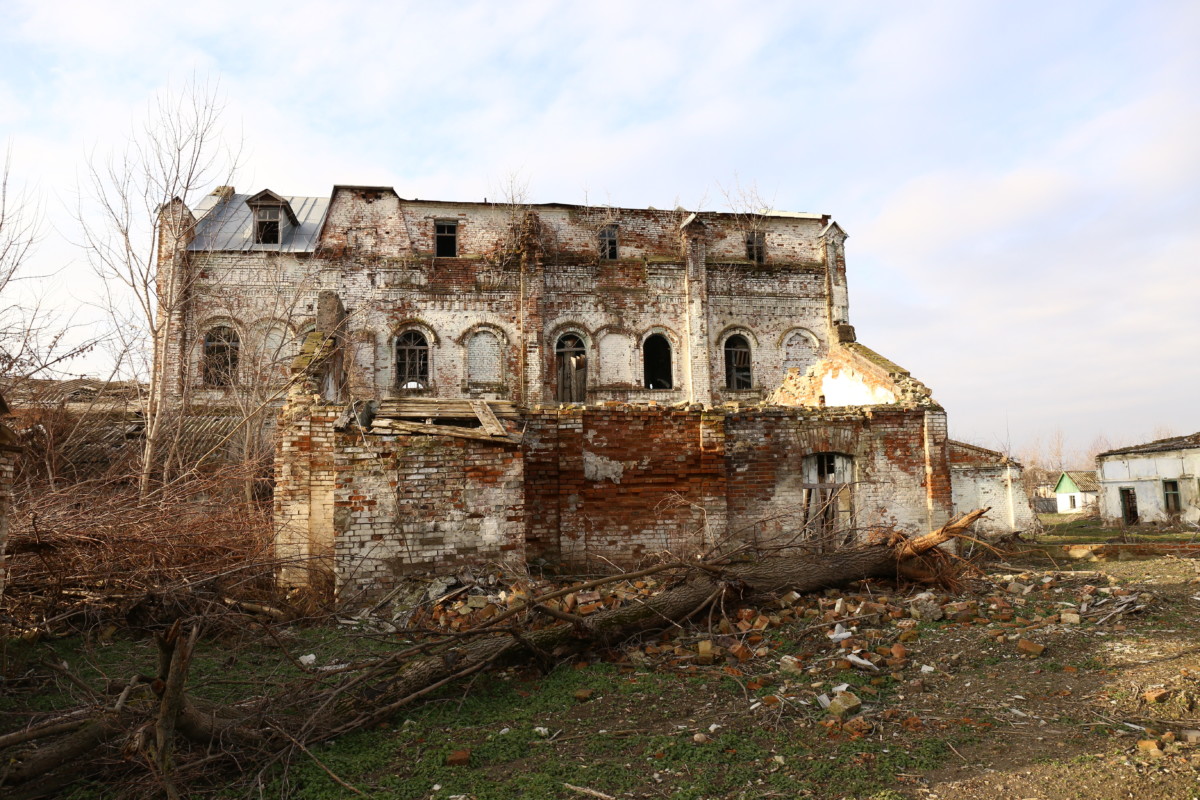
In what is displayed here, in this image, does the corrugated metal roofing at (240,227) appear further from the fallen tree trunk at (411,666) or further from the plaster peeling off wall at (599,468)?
the fallen tree trunk at (411,666)

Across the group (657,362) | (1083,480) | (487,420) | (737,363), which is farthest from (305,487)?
(1083,480)

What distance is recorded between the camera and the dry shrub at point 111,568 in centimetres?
688

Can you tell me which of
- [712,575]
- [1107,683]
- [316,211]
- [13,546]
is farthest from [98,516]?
[316,211]

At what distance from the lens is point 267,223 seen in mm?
20297

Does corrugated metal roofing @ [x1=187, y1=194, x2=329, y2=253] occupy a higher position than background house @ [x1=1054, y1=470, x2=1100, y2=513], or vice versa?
corrugated metal roofing @ [x1=187, y1=194, x2=329, y2=253]

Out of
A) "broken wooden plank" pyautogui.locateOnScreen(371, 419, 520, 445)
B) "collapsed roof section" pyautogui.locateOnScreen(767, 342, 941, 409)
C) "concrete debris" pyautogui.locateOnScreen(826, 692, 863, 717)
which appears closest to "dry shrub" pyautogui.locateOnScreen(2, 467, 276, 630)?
"broken wooden plank" pyautogui.locateOnScreen(371, 419, 520, 445)

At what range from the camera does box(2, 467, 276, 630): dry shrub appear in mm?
6879

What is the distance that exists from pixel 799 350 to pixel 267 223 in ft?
51.3

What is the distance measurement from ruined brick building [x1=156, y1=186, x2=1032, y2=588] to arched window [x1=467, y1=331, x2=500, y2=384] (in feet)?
0.20

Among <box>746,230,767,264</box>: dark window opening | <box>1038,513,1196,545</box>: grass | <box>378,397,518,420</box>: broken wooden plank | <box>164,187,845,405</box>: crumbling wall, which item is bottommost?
<box>1038,513,1196,545</box>: grass

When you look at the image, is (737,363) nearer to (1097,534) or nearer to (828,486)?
(828,486)

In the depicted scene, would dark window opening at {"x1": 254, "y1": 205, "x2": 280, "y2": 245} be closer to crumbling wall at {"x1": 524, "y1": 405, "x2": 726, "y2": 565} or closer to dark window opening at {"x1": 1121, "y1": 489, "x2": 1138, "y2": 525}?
crumbling wall at {"x1": 524, "y1": 405, "x2": 726, "y2": 565}

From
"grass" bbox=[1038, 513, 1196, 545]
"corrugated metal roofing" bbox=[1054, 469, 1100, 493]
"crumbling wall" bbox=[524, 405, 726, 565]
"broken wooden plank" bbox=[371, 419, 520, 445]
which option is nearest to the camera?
"broken wooden plank" bbox=[371, 419, 520, 445]

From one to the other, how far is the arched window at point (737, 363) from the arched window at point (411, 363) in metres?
8.53
